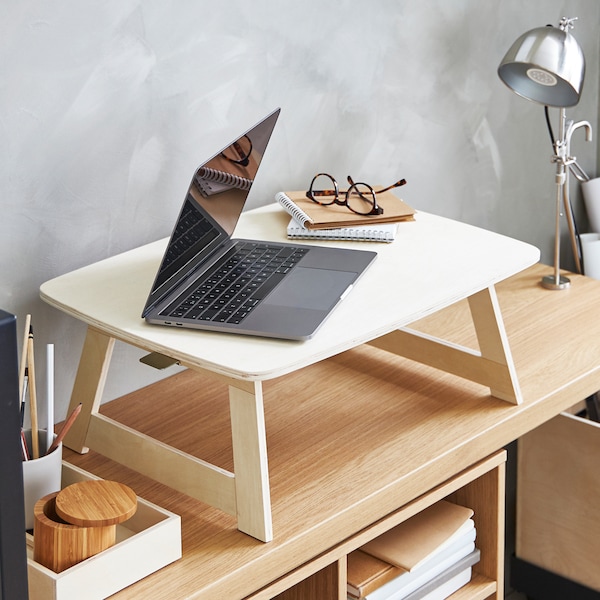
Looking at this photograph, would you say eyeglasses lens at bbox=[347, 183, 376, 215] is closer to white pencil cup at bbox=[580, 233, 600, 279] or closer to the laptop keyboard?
the laptop keyboard

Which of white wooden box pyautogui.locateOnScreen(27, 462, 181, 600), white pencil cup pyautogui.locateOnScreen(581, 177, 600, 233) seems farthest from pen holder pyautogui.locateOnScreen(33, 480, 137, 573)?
white pencil cup pyautogui.locateOnScreen(581, 177, 600, 233)

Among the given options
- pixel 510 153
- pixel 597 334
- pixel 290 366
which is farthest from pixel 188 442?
pixel 510 153

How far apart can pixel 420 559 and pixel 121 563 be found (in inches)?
18.7

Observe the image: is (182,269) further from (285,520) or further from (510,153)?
(510,153)

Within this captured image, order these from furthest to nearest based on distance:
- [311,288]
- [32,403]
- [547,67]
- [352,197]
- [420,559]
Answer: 1. [547,67]
2. [352,197]
3. [420,559]
4. [311,288]
5. [32,403]

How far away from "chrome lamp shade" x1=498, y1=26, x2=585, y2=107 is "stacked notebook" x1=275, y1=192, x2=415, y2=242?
0.39 meters

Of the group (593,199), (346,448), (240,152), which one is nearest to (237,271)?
(240,152)

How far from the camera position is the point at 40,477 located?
109 centimetres

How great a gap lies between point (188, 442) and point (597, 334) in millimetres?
748

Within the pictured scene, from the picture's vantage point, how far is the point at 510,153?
6.72 feet

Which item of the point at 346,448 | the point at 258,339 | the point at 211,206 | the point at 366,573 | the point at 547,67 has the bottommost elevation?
the point at 366,573

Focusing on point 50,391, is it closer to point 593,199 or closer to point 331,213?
point 331,213

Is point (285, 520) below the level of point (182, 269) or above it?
below

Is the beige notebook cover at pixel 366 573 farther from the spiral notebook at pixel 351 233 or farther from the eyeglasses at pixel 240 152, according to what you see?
the eyeglasses at pixel 240 152
